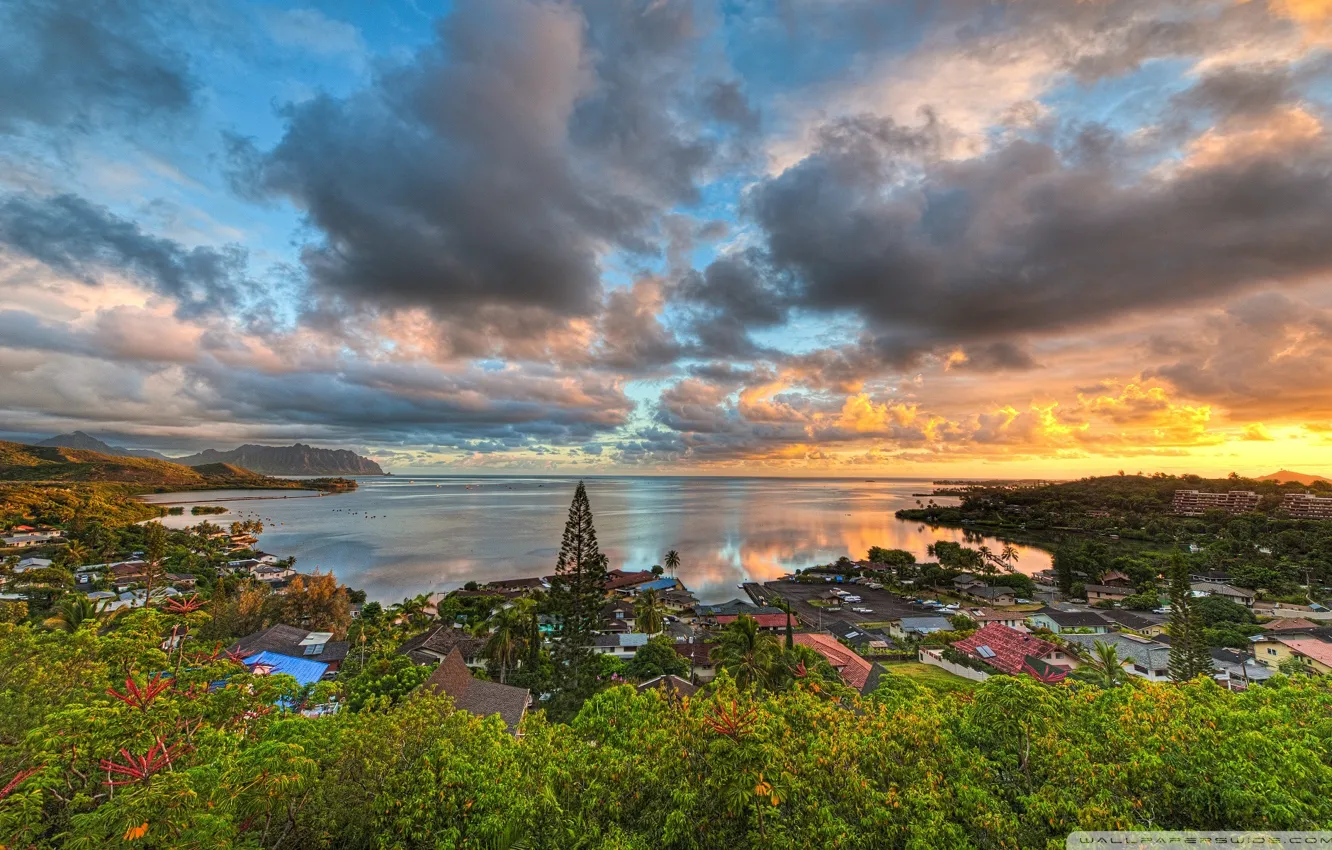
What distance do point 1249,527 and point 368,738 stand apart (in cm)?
13633

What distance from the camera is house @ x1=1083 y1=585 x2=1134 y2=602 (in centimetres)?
6606

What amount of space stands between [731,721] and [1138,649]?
161 ft

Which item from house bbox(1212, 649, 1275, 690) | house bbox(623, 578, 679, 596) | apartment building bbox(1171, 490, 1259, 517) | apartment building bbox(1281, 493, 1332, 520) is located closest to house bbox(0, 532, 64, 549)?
house bbox(623, 578, 679, 596)

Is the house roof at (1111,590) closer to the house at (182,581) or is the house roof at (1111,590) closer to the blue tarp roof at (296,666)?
the blue tarp roof at (296,666)

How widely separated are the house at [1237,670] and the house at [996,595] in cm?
2457

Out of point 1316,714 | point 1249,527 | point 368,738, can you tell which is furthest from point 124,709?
point 1249,527

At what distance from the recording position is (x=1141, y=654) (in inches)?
1556

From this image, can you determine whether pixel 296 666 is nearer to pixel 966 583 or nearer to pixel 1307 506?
pixel 966 583

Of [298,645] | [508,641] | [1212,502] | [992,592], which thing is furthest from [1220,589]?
[1212,502]

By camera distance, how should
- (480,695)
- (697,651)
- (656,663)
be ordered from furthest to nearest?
(697,651) < (656,663) < (480,695)

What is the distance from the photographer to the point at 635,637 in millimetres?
43625

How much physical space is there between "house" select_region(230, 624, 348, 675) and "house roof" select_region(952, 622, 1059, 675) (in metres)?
43.1

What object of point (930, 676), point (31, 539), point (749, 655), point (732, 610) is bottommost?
point (732, 610)

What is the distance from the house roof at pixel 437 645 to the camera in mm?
32281
